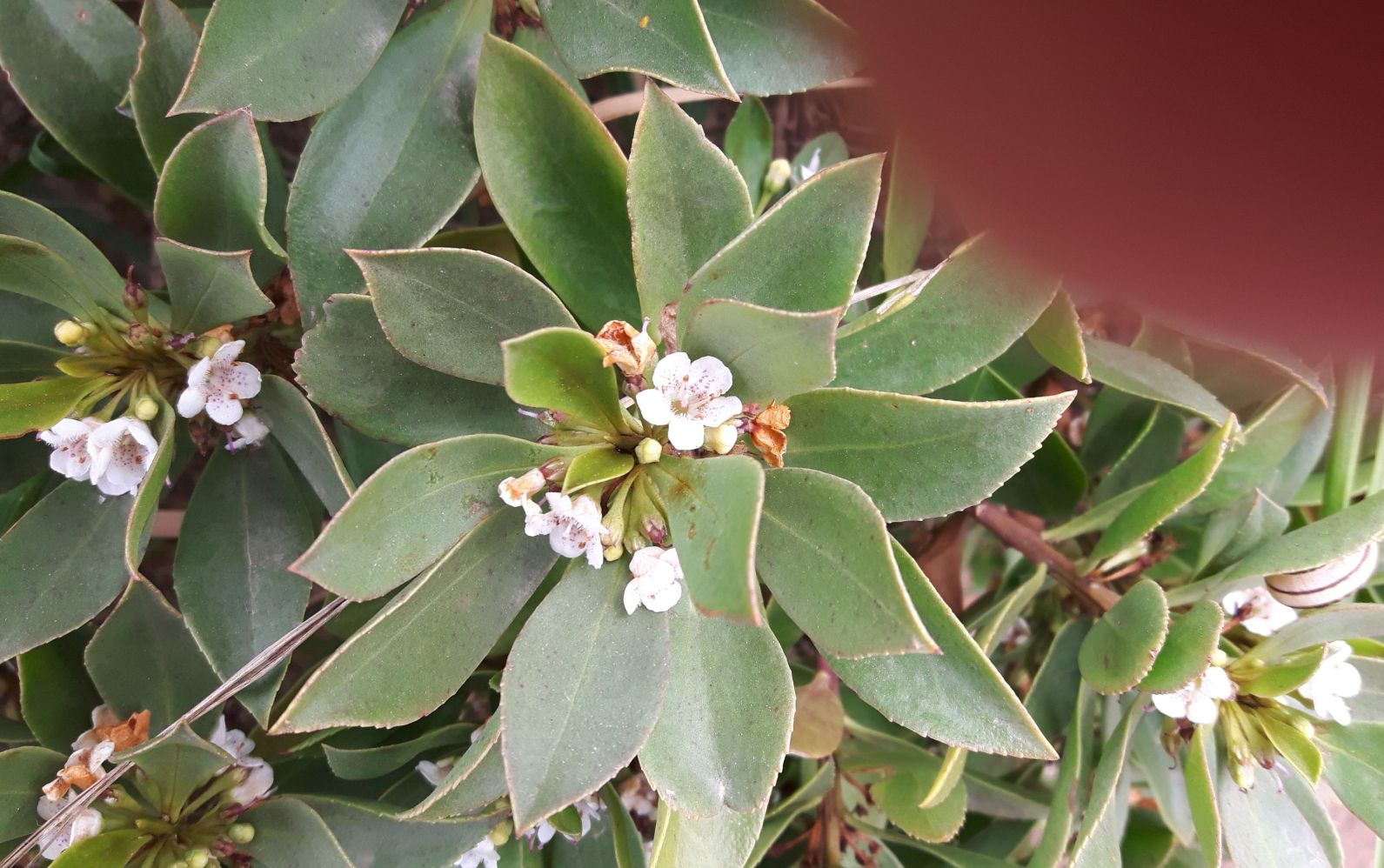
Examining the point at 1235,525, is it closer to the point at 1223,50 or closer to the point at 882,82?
the point at 1223,50

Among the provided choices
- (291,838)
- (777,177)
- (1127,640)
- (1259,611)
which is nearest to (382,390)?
(291,838)

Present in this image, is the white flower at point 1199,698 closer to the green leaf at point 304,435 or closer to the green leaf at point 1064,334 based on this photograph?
the green leaf at point 1064,334

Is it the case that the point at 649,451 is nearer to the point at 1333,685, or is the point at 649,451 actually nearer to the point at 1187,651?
the point at 1187,651

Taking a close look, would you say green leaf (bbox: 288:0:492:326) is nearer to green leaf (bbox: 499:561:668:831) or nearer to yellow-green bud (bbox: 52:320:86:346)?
yellow-green bud (bbox: 52:320:86:346)

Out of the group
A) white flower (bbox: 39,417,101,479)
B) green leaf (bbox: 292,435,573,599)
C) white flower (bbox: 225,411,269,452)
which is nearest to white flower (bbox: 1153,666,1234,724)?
green leaf (bbox: 292,435,573,599)

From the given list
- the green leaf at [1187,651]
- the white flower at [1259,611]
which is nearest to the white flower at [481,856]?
the green leaf at [1187,651]
